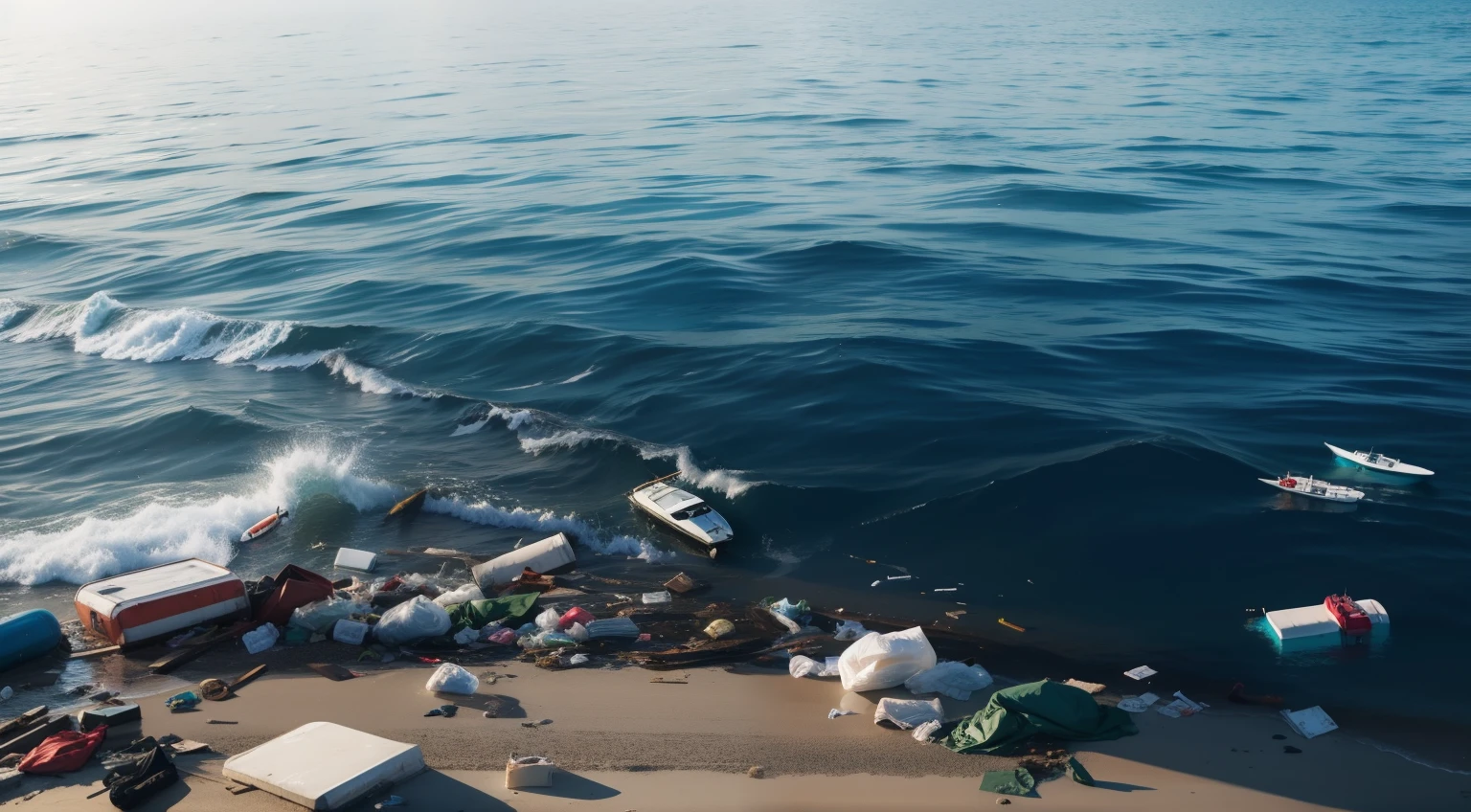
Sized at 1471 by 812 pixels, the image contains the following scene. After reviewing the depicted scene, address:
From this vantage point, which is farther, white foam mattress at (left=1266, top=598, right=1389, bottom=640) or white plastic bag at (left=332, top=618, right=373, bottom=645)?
white plastic bag at (left=332, top=618, right=373, bottom=645)

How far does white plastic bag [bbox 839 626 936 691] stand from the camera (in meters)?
→ 13.0

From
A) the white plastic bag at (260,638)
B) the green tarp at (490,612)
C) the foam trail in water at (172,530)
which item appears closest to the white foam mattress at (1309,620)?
the green tarp at (490,612)

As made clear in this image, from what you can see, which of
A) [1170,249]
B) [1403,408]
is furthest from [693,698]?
[1170,249]

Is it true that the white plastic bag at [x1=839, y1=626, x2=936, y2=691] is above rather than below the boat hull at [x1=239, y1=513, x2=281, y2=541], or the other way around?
above

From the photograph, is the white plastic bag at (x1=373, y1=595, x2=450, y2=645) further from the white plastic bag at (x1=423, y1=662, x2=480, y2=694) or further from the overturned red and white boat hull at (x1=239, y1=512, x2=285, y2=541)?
the overturned red and white boat hull at (x1=239, y1=512, x2=285, y2=541)

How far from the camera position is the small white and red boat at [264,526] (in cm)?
1931

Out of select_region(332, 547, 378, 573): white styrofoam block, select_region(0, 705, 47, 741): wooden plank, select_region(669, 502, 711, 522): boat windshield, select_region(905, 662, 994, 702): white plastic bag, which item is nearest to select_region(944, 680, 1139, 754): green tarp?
select_region(905, 662, 994, 702): white plastic bag

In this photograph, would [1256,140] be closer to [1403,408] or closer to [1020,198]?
[1020,198]

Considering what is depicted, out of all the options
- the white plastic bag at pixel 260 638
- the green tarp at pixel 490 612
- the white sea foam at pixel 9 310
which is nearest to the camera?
the white plastic bag at pixel 260 638

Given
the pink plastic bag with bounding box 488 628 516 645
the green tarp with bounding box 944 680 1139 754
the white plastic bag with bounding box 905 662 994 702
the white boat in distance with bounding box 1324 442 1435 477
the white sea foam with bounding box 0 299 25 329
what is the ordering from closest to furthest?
1. the green tarp with bounding box 944 680 1139 754
2. the white plastic bag with bounding box 905 662 994 702
3. the pink plastic bag with bounding box 488 628 516 645
4. the white boat in distance with bounding box 1324 442 1435 477
5. the white sea foam with bounding box 0 299 25 329

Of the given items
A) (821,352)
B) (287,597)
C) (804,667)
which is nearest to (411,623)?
(287,597)

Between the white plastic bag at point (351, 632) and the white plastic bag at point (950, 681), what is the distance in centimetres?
735

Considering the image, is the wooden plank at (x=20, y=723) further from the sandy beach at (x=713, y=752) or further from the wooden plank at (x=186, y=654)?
the wooden plank at (x=186, y=654)

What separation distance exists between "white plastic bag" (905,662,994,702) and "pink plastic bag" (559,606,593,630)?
15.3ft
